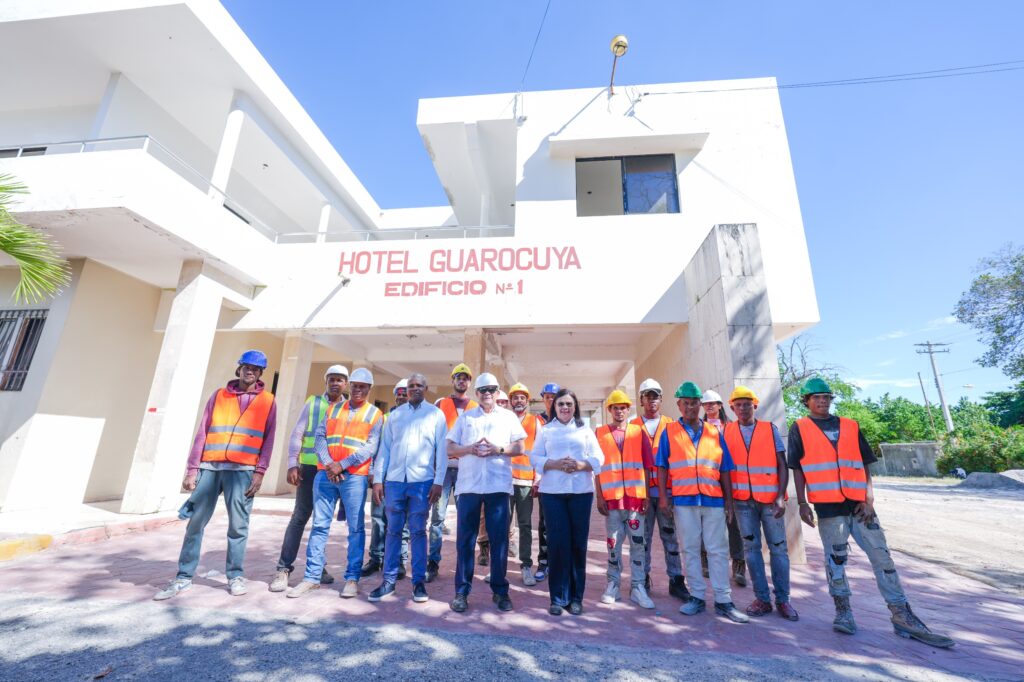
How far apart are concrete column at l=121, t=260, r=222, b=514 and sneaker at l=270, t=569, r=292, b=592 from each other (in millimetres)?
4621

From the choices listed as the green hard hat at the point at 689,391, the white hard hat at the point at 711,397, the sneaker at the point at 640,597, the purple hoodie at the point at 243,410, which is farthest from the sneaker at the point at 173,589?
the white hard hat at the point at 711,397

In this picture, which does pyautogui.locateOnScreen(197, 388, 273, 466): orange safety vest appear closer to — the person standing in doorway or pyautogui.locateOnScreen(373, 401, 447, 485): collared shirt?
the person standing in doorway

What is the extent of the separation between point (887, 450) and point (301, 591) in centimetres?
3619

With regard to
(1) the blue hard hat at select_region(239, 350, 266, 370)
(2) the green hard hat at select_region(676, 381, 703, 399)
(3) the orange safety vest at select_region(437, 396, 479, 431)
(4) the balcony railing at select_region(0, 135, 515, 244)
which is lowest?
(3) the orange safety vest at select_region(437, 396, 479, 431)

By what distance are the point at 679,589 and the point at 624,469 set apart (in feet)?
3.81

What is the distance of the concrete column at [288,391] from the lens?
9.62 m

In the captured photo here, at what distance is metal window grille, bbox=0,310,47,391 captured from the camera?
7.38 m

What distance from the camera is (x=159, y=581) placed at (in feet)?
12.5

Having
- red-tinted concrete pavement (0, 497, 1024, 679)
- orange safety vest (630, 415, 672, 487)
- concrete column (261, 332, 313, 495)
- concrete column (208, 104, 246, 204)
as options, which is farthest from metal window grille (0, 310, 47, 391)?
orange safety vest (630, 415, 672, 487)

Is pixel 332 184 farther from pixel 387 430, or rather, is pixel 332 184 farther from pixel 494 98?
pixel 387 430

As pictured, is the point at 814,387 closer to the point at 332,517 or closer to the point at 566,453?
the point at 566,453

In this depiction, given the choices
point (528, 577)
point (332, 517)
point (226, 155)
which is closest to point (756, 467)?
point (528, 577)

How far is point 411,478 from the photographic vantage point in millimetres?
3600

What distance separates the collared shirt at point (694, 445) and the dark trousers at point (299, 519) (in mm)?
3197
